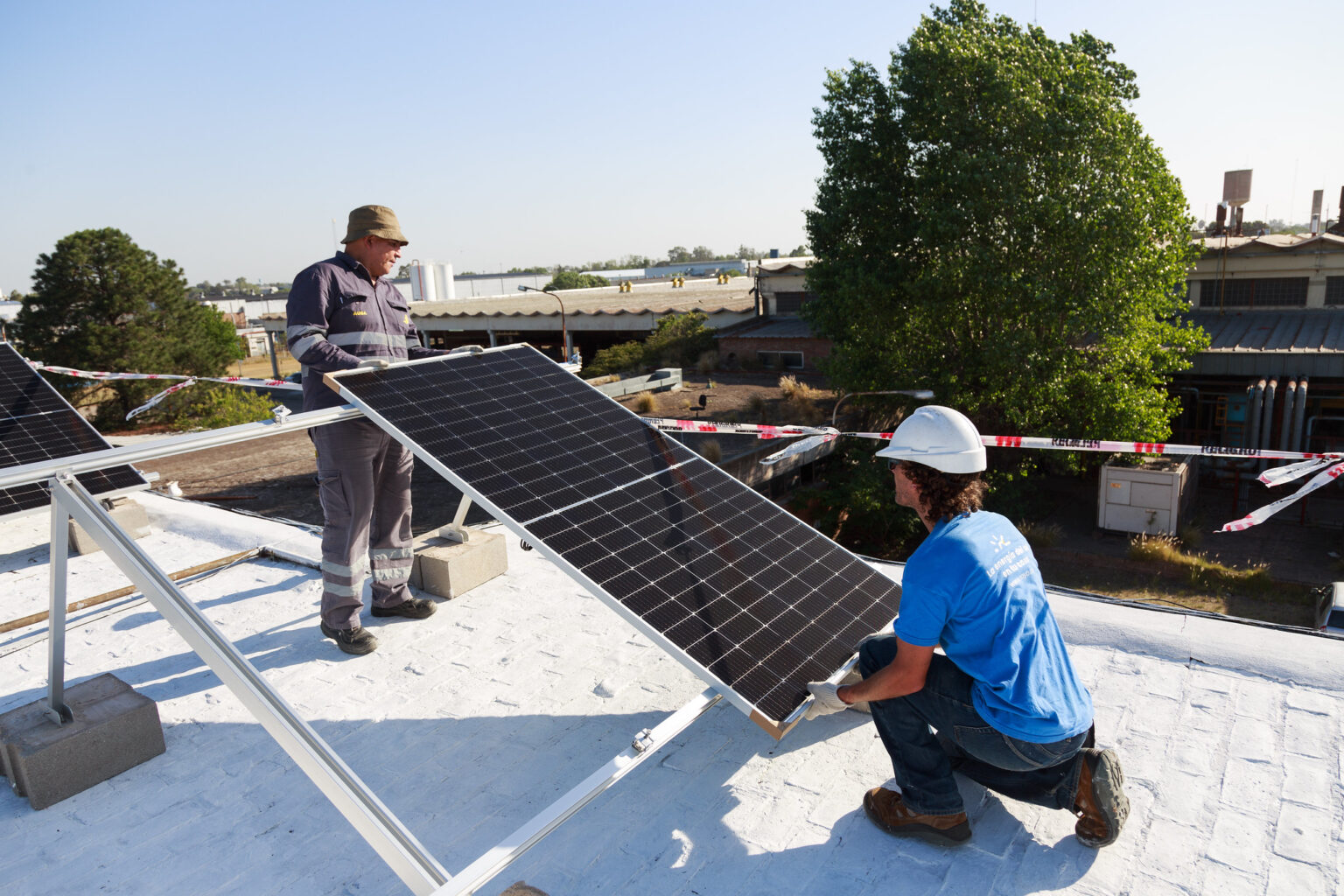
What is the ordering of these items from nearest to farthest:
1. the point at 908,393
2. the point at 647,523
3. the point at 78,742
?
the point at 78,742
the point at 647,523
the point at 908,393

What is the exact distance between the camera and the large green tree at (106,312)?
33.4 meters

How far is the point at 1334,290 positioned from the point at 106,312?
45047 millimetres

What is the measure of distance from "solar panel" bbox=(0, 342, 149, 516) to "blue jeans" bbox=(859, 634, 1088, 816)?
7299 mm

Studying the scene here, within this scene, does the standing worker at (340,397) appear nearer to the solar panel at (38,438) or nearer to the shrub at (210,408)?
the solar panel at (38,438)

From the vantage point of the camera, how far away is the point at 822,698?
3602mm

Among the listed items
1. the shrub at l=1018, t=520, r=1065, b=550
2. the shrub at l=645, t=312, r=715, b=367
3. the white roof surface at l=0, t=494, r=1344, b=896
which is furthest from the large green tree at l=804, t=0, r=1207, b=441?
the shrub at l=645, t=312, r=715, b=367

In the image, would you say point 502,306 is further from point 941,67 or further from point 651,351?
point 941,67

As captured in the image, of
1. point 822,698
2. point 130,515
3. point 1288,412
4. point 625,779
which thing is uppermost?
point 822,698

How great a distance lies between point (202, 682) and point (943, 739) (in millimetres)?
4516

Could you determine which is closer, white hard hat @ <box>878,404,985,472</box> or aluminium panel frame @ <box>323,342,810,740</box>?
white hard hat @ <box>878,404,985,472</box>

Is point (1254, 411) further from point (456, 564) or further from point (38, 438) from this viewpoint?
point (38, 438)

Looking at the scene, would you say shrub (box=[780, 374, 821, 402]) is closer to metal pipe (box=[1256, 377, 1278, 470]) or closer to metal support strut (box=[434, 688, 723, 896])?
metal pipe (box=[1256, 377, 1278, 470])

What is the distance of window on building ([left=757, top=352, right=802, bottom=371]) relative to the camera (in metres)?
36.0

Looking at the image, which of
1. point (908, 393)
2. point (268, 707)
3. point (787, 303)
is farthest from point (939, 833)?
point (787, 303)
